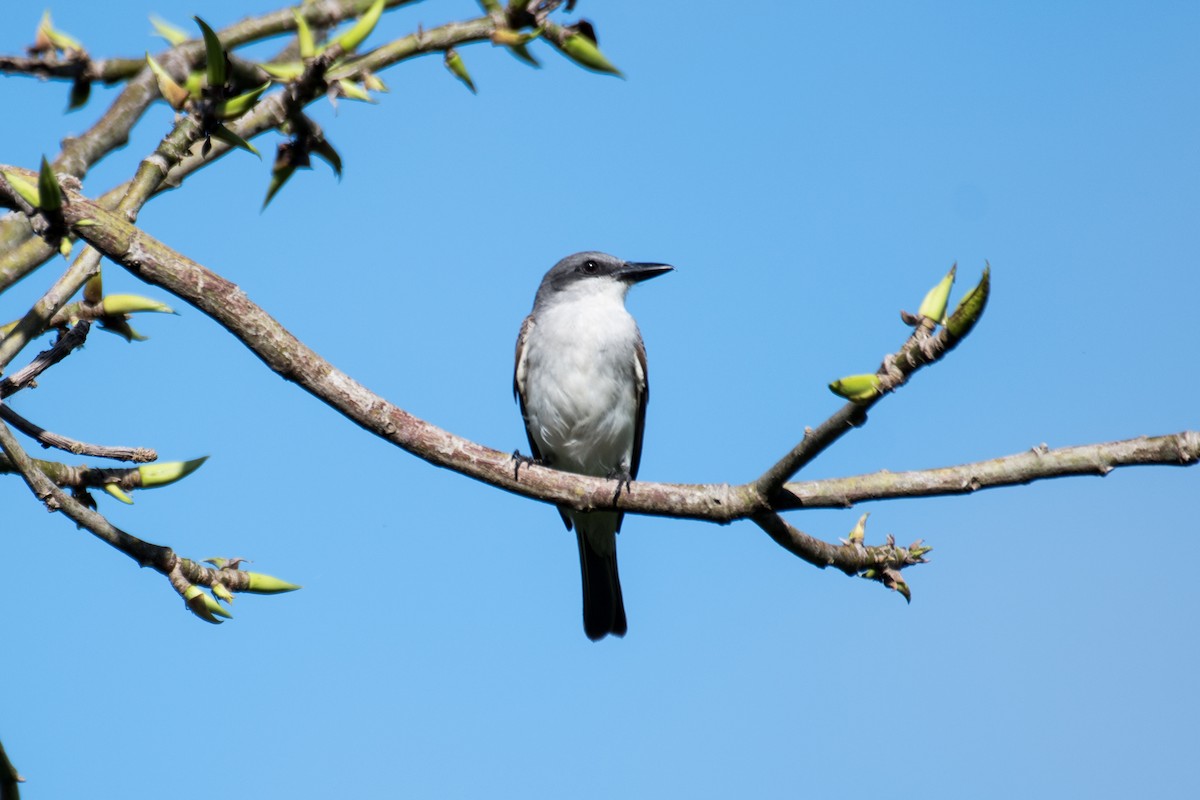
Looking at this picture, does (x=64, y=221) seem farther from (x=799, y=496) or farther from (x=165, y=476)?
(x=799, y=496)

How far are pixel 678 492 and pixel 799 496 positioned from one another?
45 cm

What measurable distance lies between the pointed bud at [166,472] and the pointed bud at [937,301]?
226 cm

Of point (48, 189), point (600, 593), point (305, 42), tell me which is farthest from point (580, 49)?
point (600, 593)

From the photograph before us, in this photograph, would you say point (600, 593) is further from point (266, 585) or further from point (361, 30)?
point (361, 30)

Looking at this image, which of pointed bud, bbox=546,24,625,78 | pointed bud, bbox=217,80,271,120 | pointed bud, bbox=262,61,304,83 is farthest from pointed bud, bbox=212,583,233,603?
pointed bud, bbox=546,24,625,78

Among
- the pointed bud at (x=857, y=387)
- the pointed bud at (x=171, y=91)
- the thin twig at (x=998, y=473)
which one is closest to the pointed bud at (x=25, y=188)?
the pointed bud at (x=171, y=91)

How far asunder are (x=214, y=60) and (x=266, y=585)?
163 centimetres

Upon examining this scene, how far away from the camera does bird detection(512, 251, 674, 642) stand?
8.25 metres

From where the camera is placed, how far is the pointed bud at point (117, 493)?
377cm

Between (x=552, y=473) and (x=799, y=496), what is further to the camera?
(x=552, y=473)

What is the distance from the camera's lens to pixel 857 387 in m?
2.88

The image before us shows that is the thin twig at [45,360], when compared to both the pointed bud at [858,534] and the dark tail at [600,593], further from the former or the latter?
the dark tail at [600,593]

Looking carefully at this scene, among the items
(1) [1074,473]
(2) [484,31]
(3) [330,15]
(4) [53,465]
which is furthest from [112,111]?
(1) [1074,473]

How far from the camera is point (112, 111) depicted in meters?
4.06
